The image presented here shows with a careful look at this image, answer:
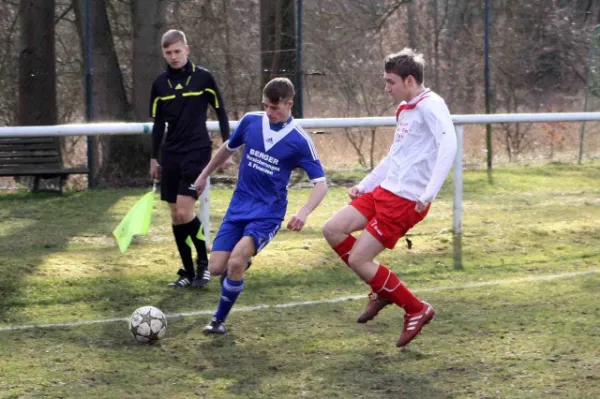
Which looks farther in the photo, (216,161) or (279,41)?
(279,41)

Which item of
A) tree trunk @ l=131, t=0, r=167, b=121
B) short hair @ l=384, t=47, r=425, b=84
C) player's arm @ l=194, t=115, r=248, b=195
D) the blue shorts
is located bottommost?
the blue shorts

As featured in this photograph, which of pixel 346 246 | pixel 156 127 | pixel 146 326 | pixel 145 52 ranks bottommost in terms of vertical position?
pixel 146 326

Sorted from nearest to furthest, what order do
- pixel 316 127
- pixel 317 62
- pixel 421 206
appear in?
pixel 421 206 < pixel 316 127 < pixel 317 62

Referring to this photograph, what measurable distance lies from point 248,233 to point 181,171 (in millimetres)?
1389

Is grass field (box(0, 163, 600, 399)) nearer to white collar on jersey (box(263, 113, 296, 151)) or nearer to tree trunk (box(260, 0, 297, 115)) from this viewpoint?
white collar on jersey (box(263, 113, 296, 151))

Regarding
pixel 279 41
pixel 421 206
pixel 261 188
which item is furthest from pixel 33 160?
pixel 421 206

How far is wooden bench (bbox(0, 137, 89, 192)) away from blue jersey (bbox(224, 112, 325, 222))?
23.7 ft

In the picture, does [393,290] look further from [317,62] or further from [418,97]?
[317,62]

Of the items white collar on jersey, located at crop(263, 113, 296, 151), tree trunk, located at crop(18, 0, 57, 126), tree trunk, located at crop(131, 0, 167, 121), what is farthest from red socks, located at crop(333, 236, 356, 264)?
tree trunk, located at crop(18, 0, 57, 126)

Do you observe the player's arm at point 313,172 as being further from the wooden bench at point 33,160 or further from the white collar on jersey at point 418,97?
the wooden bench at point 33,160

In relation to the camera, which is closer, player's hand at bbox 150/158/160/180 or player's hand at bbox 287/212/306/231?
player's hand at bbox 287/212/306/231

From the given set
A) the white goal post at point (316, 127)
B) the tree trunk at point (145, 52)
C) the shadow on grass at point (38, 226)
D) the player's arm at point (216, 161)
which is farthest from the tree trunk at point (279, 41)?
the player's arm at point (216, 161)

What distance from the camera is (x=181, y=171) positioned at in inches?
286

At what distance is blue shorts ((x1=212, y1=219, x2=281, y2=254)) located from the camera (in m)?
6.04
